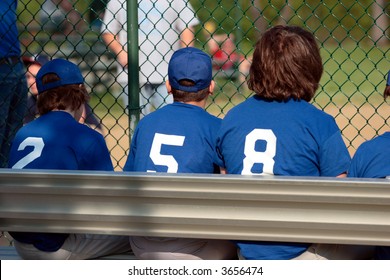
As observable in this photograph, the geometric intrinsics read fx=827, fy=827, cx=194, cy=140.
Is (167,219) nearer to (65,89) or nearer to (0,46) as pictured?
(65,89)

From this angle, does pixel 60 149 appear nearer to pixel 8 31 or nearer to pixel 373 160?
pixel 373 160

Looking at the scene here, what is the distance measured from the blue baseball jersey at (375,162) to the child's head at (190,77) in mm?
831

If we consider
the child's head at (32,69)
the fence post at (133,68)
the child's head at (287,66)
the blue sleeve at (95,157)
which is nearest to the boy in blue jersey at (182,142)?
the blue sleeve at (95,157)

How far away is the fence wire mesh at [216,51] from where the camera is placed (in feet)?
18.9


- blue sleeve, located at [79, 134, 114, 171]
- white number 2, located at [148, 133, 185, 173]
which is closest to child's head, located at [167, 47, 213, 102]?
white number 2, located at [148, 133, 185, 173]

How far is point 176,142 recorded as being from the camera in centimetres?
363

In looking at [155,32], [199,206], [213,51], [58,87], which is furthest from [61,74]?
[213,51]

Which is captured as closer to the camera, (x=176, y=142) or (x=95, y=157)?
(x=176, y=142)

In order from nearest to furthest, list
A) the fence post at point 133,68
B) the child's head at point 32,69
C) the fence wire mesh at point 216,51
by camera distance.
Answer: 1. the fence post at point 133,68
2. the fence wire mesh at point 216,51
3. the child's head at point 32,69

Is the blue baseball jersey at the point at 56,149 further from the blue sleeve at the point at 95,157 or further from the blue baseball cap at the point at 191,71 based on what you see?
the blue baseball cap at the point at 191,71

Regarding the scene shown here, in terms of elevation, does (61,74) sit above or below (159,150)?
above

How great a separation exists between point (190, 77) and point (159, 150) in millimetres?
398

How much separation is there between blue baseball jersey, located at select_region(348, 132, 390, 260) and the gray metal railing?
218mm
